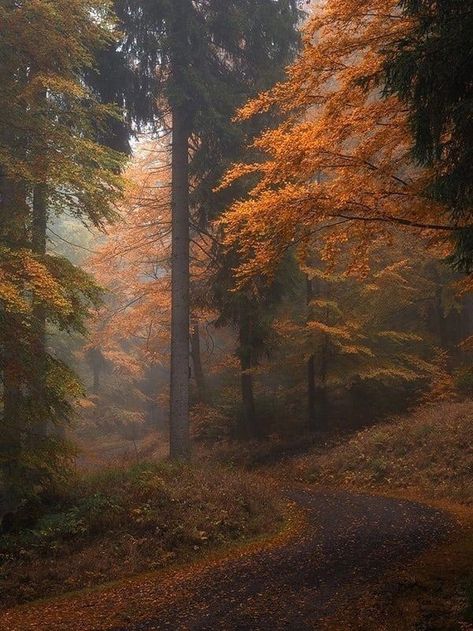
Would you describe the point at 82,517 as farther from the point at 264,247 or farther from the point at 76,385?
the point at 264,247

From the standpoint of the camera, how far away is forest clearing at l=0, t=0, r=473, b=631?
681cm

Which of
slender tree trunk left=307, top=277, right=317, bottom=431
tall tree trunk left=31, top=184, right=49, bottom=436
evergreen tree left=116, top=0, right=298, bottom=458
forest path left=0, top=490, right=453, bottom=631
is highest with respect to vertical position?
evergreen tree left=116, top=0, right=298, bottom=458

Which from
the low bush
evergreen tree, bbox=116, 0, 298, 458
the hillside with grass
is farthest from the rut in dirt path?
evergreen tree, bbox=116, 0, 298, 458

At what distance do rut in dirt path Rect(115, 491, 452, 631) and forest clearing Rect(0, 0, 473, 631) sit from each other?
0.05 meters

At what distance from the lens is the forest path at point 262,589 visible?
20.9 feet

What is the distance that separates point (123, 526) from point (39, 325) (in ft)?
15.7

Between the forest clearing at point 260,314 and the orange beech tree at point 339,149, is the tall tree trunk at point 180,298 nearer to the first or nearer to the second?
the forest clearing at point 260,314

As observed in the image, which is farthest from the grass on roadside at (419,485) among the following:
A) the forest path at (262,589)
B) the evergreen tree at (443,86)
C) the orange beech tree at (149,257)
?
the orange beech tree at (149,257)

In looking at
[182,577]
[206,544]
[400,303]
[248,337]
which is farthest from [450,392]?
[182,577]

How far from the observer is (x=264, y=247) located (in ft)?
29.9

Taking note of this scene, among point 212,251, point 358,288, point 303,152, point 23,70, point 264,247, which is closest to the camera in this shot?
point 303,152

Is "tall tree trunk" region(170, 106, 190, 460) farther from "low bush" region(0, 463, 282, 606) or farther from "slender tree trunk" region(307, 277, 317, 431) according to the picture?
"slender tree trunk" region(307, 277, 317, 431)

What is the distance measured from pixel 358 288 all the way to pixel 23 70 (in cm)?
1279

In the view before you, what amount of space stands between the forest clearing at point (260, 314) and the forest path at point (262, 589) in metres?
0.05
